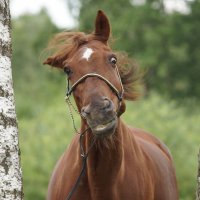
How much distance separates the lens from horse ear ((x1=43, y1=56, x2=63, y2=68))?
19.4 feet

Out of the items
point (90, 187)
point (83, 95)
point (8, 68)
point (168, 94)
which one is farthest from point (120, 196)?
point (168, 94)

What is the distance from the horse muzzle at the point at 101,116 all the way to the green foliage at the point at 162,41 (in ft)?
86.5

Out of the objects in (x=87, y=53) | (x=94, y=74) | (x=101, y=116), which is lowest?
(x=101, y=116)

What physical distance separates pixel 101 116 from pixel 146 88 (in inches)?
1059

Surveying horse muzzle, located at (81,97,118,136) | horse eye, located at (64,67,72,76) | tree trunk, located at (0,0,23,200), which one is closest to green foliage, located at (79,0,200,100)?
horse eye, located at (64,67,72,76)

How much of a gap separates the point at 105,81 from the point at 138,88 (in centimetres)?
124

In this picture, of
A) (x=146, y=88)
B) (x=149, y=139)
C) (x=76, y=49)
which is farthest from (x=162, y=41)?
(x=76, y=49)

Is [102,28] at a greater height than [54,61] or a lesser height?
greater

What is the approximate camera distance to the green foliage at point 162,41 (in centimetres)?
3180

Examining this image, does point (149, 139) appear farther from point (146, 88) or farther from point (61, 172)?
point (146, 88)

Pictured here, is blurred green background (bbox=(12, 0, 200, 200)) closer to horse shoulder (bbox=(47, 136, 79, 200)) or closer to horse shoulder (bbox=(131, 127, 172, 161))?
horse shoulder (bbox=(47, 136, 79, 200))

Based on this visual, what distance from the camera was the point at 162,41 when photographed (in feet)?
107

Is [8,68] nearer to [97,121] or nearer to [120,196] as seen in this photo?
[97,121]

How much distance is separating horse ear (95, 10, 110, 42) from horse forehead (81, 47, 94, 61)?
1.05ft
